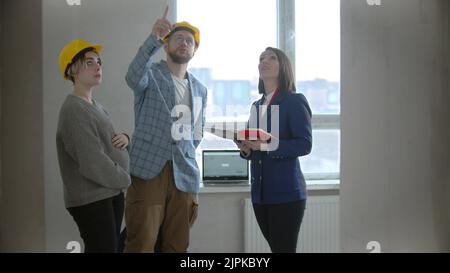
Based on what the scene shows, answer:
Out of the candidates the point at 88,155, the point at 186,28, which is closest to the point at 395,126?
the point at 186,28

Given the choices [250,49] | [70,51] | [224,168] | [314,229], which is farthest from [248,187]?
[70,51]

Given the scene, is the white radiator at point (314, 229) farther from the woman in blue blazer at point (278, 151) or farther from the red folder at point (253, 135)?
the red folder at point (253, 135)

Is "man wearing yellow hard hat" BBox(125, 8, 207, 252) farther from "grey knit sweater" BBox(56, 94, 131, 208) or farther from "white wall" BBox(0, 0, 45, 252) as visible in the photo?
"white wall" BBox(0, 0, 45, 252)

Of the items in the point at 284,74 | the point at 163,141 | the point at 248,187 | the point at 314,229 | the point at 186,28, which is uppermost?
the point at 186,28

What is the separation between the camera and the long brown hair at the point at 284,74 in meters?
1.06

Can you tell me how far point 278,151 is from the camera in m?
1.06

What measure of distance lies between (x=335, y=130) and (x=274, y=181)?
21cm

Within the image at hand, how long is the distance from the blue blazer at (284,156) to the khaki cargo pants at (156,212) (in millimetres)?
173

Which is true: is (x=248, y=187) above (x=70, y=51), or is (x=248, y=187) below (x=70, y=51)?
below

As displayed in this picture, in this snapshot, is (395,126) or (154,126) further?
(395,126)

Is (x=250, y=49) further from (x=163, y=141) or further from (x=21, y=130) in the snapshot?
(x=21, y=130)

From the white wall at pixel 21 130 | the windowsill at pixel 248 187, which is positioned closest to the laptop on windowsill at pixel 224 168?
the windowsill at pixel 248 187

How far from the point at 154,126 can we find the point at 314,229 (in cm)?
48
